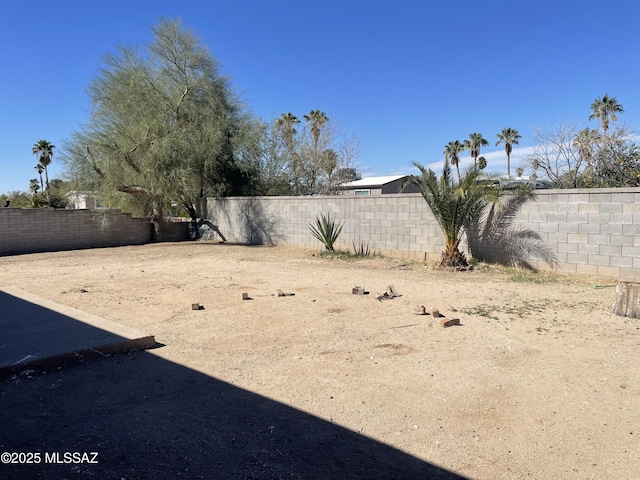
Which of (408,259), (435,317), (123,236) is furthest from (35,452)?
(123,236)

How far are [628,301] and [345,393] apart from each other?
514 centimetres

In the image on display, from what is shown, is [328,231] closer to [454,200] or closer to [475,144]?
[454,200]

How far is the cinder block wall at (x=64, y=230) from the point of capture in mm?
17047

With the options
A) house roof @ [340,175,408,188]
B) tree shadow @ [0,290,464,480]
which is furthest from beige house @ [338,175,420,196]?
tree shadow @ [0,290,464,480]

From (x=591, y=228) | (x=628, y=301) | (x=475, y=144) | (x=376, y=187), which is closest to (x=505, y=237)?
(x=591, y=228)

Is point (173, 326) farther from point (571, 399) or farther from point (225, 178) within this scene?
point (225, 178)

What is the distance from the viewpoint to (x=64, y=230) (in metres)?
18.5

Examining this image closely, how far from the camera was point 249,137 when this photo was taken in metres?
20.6

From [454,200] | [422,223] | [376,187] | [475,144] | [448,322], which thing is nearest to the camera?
[448,322]

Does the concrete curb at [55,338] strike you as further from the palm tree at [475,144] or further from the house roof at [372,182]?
the palm tree at [475,144]

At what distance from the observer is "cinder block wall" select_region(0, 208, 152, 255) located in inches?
671

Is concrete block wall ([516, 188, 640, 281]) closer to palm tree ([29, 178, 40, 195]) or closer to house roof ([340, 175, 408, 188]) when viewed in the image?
house roof ([340, 175, 408, 188])

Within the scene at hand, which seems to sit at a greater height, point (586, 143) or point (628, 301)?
point (586, 143)

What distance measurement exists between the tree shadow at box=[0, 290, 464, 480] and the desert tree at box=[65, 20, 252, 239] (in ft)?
48.8
